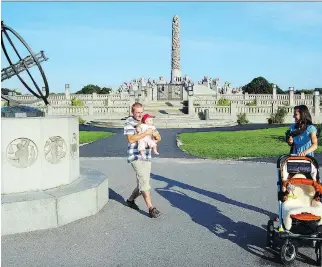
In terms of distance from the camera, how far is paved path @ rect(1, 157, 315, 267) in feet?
15.4

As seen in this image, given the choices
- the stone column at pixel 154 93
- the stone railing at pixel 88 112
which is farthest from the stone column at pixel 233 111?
the stone column at pixel 154 93

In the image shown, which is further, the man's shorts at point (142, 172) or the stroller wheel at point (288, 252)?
the man's shorts at point (142, 172)

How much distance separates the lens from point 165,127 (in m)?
32.8

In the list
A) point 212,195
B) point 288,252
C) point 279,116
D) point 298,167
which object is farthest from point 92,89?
point 288,252

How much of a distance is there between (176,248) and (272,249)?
1122mm

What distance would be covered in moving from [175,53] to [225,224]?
228ft

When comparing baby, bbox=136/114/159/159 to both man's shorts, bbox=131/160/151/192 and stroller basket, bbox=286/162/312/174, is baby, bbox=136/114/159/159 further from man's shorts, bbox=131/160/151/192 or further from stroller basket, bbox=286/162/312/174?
stroller basket, bbox=286/162/312/174

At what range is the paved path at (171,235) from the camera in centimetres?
470

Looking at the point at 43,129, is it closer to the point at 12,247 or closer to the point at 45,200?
the point at 45,200

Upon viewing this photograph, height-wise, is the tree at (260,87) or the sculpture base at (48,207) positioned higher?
the tree at (260,87)

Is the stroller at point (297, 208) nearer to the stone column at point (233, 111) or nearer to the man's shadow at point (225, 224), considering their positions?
the man's shadow at point (225, 224)

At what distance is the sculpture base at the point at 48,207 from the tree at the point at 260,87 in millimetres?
84946

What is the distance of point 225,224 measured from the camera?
6113mm

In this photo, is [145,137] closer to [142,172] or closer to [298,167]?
[142,172]
